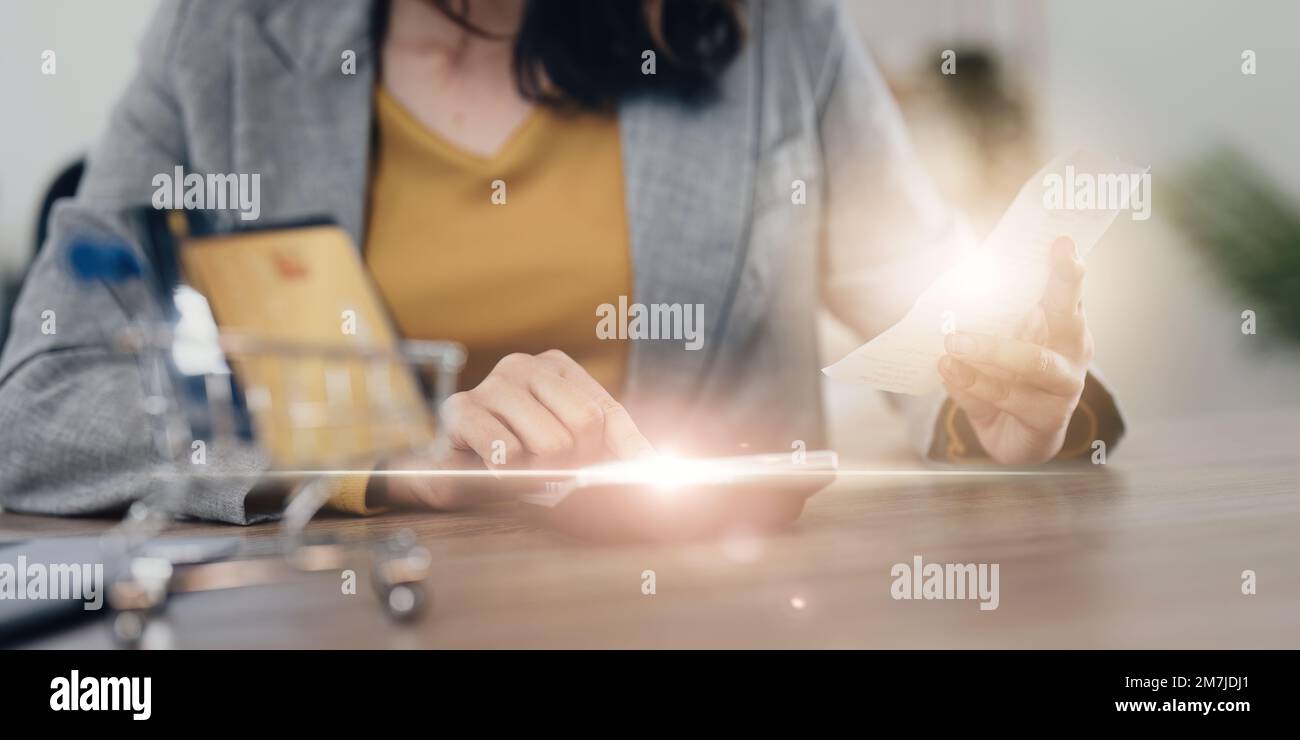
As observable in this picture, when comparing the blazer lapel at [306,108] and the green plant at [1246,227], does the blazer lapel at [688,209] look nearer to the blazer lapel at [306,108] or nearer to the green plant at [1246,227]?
the blazer lapel at [306,108]

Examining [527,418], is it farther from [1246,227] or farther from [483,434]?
[1246,227]

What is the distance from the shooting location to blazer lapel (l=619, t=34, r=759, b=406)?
64 centimetres

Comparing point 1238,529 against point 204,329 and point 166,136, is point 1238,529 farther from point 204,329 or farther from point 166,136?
point 166,136

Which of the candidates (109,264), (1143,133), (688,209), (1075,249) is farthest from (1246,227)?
(109,264)

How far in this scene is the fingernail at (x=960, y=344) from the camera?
0.48m

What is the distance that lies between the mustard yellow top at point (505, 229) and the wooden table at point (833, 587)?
0.19m

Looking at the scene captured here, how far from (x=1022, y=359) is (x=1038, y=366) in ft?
0.04

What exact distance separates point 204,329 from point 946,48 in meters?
0.67

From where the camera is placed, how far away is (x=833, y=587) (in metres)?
0.35

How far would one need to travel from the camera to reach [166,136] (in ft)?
2.08

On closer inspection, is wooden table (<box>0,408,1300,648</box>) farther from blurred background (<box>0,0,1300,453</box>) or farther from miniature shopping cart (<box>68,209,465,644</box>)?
blurred background (<box>0,0,1300,453</box>)
